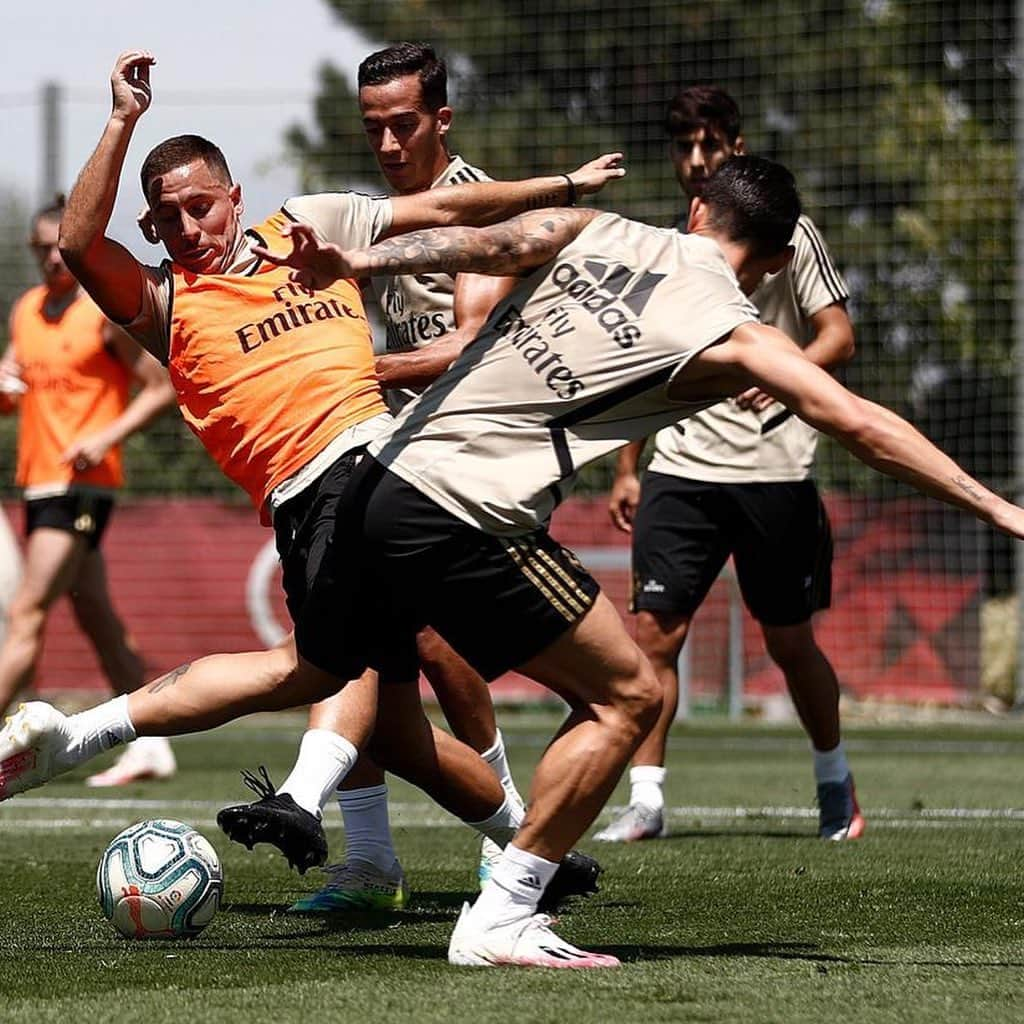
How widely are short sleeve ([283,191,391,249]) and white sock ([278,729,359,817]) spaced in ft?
3.87

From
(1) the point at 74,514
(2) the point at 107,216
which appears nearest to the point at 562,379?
(2) the point at 107,216

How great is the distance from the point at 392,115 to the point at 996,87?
16260 mm

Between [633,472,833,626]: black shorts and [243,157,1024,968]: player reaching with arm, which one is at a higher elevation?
[243,157,1024,968]: player reaching with arm

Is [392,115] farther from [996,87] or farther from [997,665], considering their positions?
[996,87]

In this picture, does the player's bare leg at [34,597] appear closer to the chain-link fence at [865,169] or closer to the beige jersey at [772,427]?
the beige jersey at [772,427]

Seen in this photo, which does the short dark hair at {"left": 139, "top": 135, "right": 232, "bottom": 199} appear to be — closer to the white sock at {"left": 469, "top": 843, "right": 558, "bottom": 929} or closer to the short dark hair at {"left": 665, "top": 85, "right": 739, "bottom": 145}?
the white sock at {"left": 469, "top": 843, "right": 558, "bottom": 929}

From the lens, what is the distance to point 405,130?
600cm

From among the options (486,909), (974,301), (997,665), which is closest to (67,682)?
(997,665)

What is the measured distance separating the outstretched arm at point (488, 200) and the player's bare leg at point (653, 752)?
238 cm

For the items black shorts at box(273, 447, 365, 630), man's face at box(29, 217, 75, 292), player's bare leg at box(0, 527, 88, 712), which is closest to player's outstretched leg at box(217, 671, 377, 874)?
black shorts at box(273, 447, 365, 630)

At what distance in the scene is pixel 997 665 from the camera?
17719 mm

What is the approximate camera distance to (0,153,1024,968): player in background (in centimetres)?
432

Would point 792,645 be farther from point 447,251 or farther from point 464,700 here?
point 447,251

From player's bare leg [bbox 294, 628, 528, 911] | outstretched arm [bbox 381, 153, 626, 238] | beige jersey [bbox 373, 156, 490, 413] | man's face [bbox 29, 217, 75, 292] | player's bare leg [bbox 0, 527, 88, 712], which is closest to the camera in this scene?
outstretched arm [bbox 381, 153, 626, 238]
